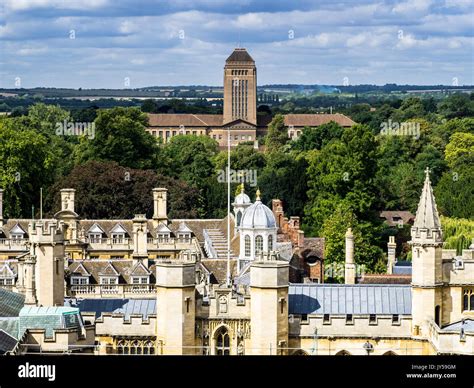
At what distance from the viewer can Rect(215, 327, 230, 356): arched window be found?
4750cm

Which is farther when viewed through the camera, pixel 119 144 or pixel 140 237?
pixel 119 144

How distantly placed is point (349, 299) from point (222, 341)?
14.5 feet

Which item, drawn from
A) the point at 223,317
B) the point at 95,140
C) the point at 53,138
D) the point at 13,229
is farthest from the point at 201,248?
the point at 53,138

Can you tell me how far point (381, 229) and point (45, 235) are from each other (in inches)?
1793

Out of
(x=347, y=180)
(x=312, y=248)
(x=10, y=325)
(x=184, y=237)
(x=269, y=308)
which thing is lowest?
(x=10, y=325)

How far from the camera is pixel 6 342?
132 feet

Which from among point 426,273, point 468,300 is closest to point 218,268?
point 426,273

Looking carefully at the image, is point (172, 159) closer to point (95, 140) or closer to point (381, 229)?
point (95, 140)

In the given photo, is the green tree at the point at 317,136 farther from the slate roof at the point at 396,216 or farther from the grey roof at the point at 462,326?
the grey roof at the point at 462,326

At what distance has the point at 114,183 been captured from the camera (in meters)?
97.1

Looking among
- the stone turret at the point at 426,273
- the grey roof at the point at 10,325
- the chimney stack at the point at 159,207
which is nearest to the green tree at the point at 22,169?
the chimney stack at the point at 159,207

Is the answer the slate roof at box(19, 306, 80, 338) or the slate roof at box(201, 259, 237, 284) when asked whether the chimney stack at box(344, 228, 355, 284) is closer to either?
the slate roof at box(201, 259, 237, 284)

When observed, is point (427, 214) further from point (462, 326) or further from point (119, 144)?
point (119, 144)

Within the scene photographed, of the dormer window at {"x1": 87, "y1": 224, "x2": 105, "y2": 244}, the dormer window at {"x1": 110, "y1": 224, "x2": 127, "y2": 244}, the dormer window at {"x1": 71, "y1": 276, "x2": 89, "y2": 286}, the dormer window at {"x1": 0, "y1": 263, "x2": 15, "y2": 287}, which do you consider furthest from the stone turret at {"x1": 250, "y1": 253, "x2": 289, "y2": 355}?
the dormer window at {"x1": 87, "y1": 224, "x2": 105, "y2": 244}
